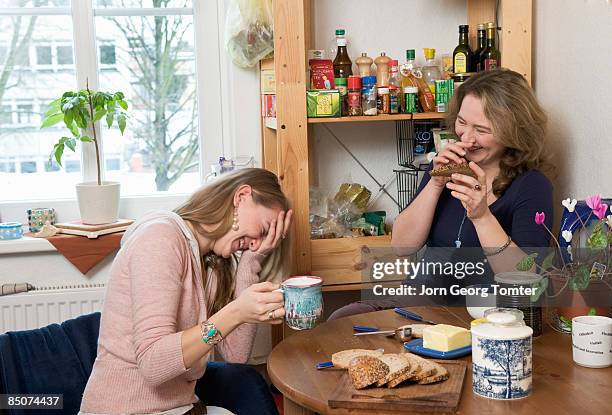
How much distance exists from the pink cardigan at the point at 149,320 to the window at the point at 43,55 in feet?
4.94

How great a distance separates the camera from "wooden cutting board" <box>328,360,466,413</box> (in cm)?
134

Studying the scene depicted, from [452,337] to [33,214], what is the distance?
1936 millimetres

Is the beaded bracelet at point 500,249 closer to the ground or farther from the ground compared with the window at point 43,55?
closer to the ground

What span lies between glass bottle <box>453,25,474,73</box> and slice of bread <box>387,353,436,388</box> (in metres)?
1.51

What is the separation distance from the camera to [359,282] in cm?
276

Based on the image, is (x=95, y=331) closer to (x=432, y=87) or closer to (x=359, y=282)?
(x=359, y=282)

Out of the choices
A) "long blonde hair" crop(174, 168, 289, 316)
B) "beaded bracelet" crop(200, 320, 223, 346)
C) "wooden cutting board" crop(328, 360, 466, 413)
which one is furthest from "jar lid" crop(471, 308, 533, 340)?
"long blonde hair" crop(174, 168, 289, 316)

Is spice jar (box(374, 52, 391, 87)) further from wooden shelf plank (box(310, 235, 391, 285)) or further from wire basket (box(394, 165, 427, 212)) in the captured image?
wooden shelf plank (box(310, 235, 391, 285))

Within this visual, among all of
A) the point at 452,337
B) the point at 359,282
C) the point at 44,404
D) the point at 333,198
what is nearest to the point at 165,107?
the point at 333,198

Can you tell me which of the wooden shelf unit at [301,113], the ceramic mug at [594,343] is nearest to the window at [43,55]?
the wooden shelf unit at [301,113]

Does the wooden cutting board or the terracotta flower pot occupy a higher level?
the terracotta flower pot

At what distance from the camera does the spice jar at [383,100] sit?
105 inches

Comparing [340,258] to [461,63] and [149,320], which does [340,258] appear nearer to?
[461,63]

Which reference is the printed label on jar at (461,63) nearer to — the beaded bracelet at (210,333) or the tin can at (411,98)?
the tin can at (411,98)
